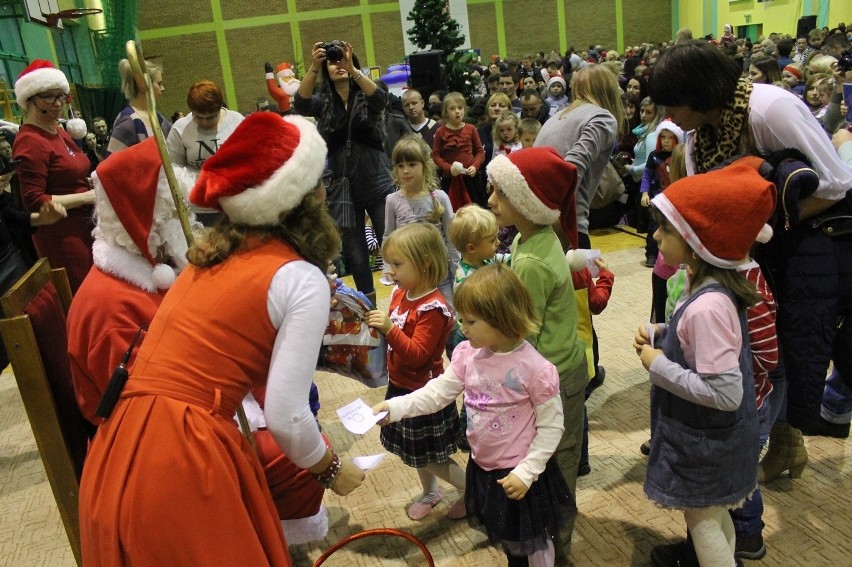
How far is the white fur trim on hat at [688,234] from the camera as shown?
175 cm

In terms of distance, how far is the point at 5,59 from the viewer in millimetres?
10422

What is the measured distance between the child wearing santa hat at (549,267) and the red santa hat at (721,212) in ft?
1.57

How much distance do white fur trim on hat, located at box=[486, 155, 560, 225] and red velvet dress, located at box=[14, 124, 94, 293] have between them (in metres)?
2.53

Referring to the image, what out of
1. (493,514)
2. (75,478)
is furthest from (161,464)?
(493,514)

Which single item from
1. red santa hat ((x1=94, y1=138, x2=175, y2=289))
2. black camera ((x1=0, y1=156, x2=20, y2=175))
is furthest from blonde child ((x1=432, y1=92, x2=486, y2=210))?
red santa hat ((x1=94, y1=138, x2=175, y2=289))

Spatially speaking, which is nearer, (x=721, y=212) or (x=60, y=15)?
(x=721, y=212)

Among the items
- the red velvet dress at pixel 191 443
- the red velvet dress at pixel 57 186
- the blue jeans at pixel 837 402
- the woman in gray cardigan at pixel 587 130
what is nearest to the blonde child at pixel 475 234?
the woman in gray cardigan at pixel 587 130

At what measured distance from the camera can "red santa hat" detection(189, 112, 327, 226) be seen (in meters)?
1.58

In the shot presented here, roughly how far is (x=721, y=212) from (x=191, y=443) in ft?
4.64

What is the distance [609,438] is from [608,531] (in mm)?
686

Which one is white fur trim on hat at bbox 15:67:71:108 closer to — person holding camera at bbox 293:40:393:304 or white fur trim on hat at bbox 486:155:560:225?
person holding camera at bbox 293:40:393:304

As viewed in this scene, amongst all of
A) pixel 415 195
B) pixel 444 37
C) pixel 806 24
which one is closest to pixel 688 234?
pixel 415 195

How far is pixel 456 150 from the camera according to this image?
237 inches

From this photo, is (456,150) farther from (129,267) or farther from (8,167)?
(129,267)
